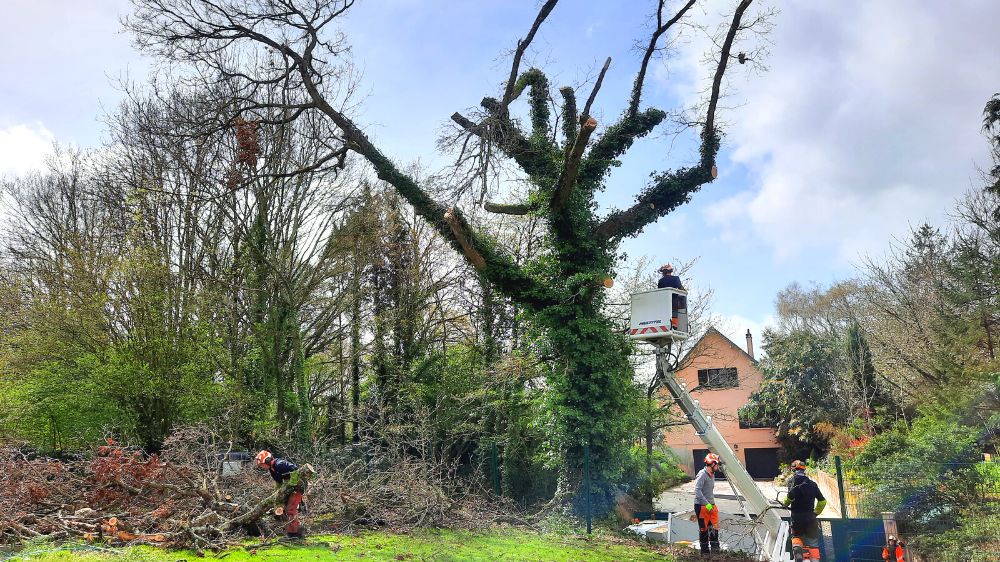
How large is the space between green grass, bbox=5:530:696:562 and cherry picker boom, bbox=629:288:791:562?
1.77 meters

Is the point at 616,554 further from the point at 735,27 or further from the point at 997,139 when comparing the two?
the point at 997,139

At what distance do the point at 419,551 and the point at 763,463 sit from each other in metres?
32.6

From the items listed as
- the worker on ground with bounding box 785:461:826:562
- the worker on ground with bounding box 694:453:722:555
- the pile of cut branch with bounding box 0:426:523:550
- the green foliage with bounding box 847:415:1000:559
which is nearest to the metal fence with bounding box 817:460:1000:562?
the green foliage with bounding box 847:415:1000:559

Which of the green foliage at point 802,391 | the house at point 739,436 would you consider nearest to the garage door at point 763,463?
the house at point 739,436

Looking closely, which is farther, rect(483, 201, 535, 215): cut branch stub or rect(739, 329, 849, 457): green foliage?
rect(739, 329, 849, 457): green foliage

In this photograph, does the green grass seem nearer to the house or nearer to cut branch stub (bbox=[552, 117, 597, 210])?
cut branch stub (bbox=[552, 117, 597, 210])

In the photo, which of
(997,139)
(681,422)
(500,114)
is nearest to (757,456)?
(681,422)

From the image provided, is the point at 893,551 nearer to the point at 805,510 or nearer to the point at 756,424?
the point at 805,510

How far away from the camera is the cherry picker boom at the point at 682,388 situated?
10469mm

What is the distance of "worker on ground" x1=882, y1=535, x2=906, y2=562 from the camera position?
32.2ft

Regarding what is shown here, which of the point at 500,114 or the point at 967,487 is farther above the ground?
the point at 500,114

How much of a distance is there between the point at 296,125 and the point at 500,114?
7693 millimetres

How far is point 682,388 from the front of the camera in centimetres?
1109

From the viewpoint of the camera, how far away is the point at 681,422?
20.5 metres
